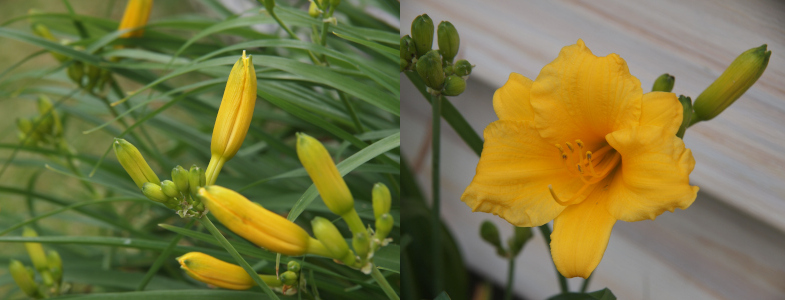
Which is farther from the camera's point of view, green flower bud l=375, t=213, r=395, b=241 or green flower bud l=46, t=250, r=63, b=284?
green flower bud l=46, t=250, r=63, b=284

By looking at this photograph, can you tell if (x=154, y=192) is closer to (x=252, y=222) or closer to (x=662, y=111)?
(x=252, y=222)

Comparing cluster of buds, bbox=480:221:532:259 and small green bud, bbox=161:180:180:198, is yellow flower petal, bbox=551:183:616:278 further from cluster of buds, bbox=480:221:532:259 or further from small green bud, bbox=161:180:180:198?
small green bud, bbox=161:180:180:198

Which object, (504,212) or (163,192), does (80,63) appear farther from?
(504,212)

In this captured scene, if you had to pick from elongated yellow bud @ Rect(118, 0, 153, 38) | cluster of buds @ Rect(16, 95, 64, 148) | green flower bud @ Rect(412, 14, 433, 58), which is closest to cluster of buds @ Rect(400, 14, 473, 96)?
green flower bud @ Rect(412, 14, 433, 58)

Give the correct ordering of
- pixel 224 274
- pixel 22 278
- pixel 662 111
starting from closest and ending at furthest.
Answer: pixel 662 111
pixel 224 274
pixel 22 278

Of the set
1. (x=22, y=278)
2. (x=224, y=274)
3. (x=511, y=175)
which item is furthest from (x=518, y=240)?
(x=22, y=278)

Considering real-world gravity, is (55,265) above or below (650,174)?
below
